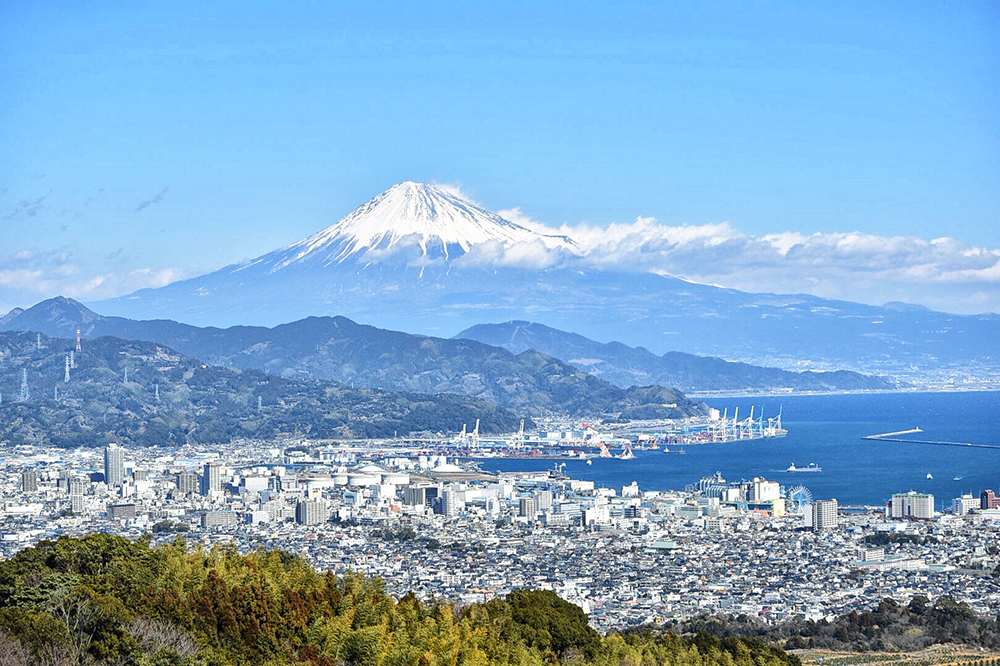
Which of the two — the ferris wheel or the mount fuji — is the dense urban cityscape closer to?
the ferris wheel

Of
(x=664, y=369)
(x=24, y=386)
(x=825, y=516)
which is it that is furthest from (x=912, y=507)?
(x=664, y=369)

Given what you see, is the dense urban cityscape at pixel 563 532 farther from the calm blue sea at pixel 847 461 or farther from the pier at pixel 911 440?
the pier at pixel 911 440

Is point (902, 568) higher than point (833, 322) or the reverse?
the reverse

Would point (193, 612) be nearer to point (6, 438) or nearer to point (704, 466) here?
point (704, 466)

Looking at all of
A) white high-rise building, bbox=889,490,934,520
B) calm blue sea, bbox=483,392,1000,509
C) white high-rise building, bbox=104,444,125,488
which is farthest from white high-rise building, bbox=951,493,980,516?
white high-rise building, bbox=104,444,125,488

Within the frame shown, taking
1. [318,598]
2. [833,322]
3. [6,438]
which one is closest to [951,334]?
[833,322]

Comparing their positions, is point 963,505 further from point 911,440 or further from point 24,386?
point 24,386

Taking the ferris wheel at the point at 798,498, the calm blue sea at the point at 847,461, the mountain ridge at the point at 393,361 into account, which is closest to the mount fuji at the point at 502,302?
the mountain ridge at the point at 393,361
